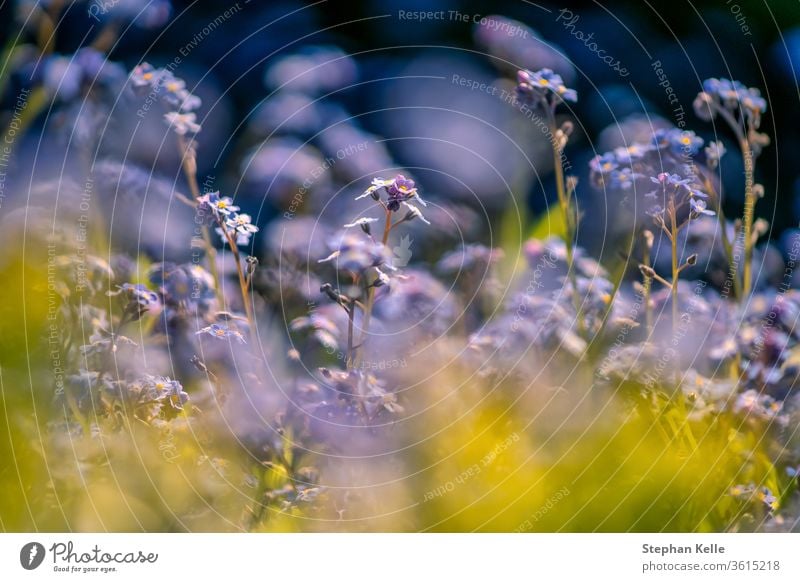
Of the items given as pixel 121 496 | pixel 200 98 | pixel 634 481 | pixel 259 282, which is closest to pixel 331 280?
pixel 259 282

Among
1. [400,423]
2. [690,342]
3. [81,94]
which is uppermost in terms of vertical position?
[81,94]

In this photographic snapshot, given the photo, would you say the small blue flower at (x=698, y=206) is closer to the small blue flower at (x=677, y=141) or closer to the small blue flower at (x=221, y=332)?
the small blue flower at (x=677, y=141)

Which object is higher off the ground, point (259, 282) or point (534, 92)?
point (534, 92)

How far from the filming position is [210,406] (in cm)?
116

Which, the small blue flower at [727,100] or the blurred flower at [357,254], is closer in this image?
the blurred flower at [357,254]

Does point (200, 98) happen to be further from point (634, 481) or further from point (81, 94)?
point (634, 481)

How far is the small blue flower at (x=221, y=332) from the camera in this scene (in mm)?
1137

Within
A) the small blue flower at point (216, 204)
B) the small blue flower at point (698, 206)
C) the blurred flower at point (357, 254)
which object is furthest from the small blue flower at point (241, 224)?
the small blue flower at point (698, 206)

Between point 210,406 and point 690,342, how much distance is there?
2.50 ft

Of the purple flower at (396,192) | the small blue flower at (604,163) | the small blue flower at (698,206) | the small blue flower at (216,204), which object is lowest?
the small blue flower at (216,204)

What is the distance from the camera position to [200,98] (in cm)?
118

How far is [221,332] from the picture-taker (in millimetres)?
1140

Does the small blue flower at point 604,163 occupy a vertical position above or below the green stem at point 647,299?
above

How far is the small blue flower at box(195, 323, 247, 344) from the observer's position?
3.73 feet
